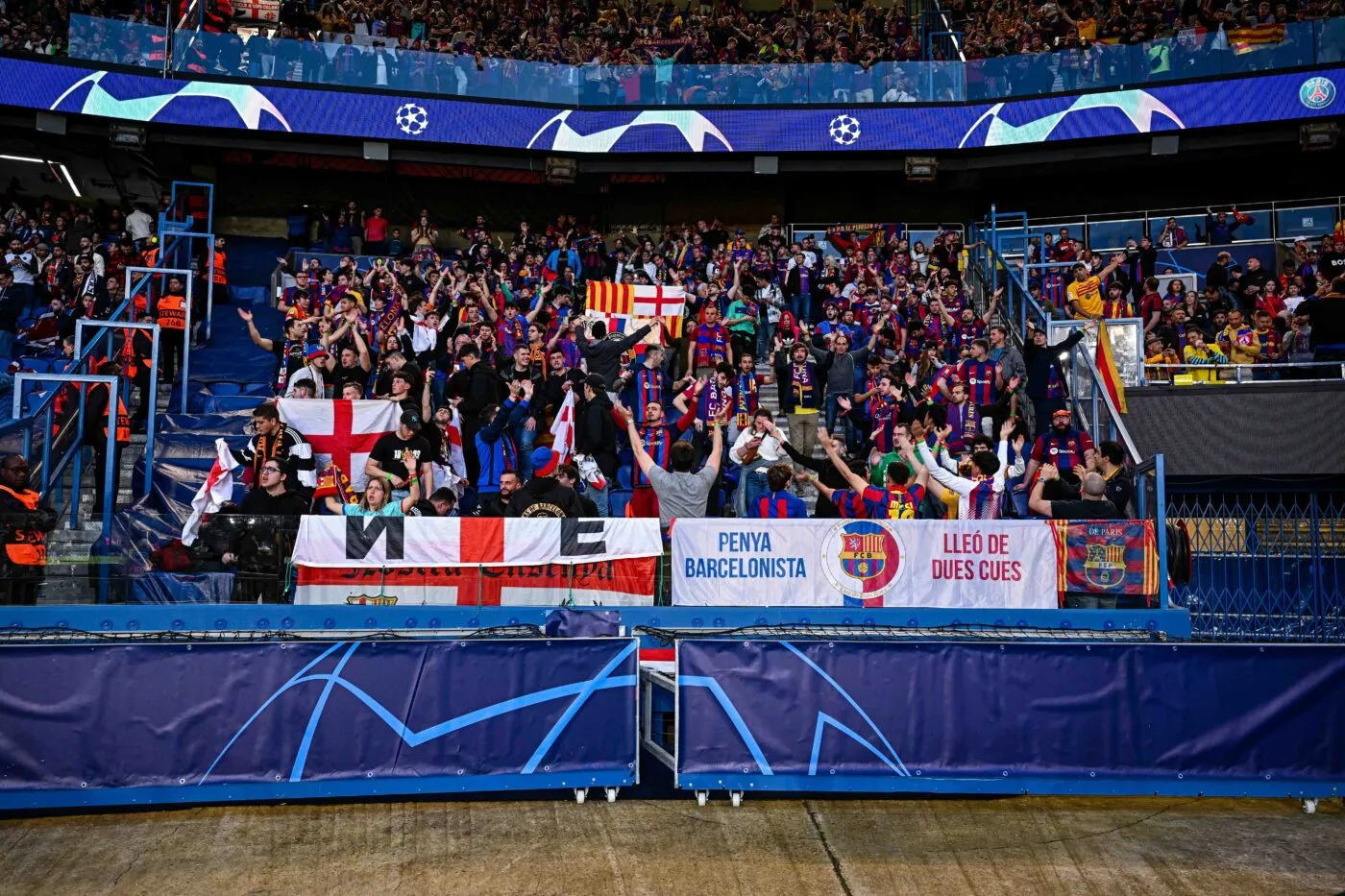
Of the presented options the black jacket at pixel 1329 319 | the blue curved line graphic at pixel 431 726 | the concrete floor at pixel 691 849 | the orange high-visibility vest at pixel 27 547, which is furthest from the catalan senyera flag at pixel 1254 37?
the orange high-visibility vest at pixel 27 547

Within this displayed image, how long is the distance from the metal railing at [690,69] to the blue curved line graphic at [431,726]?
57.5 feet

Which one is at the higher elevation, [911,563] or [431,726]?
[911,563]

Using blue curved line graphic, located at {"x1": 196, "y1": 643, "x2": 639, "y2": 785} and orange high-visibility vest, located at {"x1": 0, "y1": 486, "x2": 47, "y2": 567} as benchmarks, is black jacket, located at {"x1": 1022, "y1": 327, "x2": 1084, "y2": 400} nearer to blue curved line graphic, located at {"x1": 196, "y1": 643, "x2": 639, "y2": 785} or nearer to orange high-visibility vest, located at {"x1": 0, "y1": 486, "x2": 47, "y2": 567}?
blue curved line graphic, located at {"x1": 196, "y1": 643, "x2": 639, "y2": 785}

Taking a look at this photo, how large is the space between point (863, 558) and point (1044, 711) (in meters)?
2.77

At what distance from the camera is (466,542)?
37.1 ft

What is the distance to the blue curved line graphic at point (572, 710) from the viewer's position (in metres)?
9.12

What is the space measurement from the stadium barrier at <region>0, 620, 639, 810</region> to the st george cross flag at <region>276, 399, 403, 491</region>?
4.79 m

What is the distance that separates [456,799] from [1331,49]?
21.2m

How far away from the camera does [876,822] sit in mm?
9109

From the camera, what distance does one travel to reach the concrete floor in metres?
7.97

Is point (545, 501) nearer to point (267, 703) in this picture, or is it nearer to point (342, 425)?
point (342, 425)

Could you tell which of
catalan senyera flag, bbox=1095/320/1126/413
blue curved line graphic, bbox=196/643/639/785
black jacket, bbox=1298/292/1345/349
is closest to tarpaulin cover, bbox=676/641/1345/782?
blue curved line graphic, bbox=196/643/639/785

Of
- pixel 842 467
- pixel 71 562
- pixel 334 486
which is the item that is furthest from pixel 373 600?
pixel 842 467

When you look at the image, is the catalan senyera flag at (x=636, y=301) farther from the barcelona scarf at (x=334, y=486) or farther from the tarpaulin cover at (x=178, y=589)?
the tarpaulin cover at (x=178, y=589)
